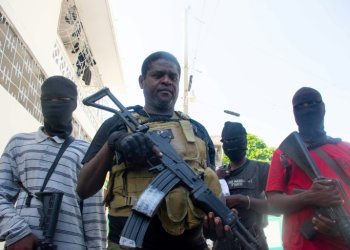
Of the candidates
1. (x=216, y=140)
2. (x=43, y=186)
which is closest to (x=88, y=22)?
(x=43, y=186)

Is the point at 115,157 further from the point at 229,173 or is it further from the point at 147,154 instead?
the point at 229,173

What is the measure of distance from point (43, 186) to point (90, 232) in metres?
0.38

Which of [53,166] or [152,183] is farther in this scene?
[53,166]

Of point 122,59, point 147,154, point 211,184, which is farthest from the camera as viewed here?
point 122,59

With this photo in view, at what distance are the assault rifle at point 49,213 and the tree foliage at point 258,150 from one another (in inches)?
1274

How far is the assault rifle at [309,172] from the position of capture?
6.84ft

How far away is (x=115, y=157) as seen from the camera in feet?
5.92

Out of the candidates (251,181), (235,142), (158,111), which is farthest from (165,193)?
(235,142)

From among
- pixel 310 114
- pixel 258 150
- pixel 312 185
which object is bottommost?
pixel 312 185

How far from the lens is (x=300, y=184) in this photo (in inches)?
96.0

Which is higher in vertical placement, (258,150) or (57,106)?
(258,150)

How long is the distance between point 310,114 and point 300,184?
552 millimetres

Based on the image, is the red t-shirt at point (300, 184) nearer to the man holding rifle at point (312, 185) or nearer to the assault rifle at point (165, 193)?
the man holding rifle at point (312, 185)

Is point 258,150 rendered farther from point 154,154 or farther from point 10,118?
point 154,154
